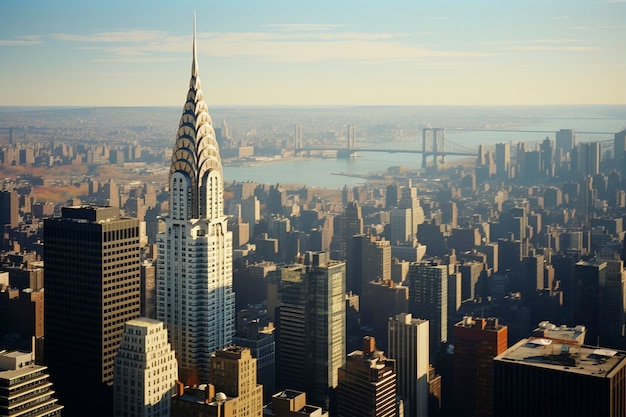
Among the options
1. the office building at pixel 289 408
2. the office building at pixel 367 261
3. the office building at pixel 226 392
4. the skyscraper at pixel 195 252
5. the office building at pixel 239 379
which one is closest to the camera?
the office building at pixel 226 392

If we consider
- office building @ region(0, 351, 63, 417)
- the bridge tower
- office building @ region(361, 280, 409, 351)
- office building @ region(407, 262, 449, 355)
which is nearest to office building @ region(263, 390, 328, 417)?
office building @ region(361, 280, 409, 351)

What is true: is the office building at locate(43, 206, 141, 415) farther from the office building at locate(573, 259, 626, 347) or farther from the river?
the office building at locate(573, 259, 626, 347)

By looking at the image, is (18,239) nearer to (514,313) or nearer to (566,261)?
(514,313)

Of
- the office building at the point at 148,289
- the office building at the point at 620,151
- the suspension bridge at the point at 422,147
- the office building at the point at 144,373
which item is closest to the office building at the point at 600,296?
the office building at the point at 620,151

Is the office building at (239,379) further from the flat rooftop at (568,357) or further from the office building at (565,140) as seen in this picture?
the office building at (565,140)

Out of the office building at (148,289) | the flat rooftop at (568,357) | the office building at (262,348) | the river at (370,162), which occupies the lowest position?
the office building at (262,348)

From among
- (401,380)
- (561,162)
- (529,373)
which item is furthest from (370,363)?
(561,162)

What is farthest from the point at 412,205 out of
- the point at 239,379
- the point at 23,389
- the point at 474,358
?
the point at 23,389
